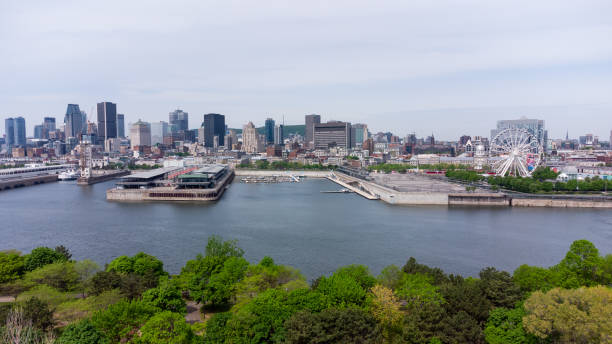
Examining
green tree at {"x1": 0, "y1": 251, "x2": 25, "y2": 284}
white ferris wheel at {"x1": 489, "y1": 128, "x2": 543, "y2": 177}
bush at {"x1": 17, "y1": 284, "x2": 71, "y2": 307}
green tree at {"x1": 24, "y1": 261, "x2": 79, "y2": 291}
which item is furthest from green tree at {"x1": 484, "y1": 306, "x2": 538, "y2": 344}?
white ferris wheel at {"x1": 489, "y1": 128, "x2": 543, "y2": 177}

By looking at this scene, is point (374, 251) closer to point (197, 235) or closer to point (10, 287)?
point (197, 235)

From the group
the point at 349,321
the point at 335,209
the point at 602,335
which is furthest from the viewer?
the point at 335,209

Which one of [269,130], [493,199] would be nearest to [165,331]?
[493,199]

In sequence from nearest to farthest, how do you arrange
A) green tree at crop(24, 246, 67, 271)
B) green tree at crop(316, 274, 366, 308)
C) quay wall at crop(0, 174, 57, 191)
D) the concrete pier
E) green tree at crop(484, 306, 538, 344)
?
green tree at crop(484, 306, 538, 344) < green tree at crop(316, 274, 366, 308) < green tree at crop(24, 246, 67, 271) < the concrete pier < quay wall at crop(0, 174, 57, 191)

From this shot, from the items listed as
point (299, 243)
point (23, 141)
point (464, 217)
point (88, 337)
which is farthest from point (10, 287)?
point (23, 141)

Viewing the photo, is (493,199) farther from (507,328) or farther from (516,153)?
(507,328)

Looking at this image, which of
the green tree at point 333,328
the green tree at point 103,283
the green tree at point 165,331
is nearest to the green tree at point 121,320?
the green tree at point 165,331

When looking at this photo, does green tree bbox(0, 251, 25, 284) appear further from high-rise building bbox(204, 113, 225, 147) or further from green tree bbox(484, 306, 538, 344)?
high-rise building bbox(204, 113, 225, 147)
